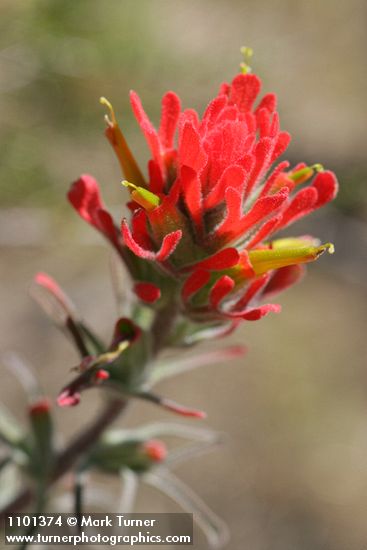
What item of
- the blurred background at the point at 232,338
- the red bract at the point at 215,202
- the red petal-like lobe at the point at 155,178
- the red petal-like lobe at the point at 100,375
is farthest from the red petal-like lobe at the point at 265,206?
the blurred background at the point at 232,338

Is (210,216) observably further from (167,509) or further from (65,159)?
(65,159)

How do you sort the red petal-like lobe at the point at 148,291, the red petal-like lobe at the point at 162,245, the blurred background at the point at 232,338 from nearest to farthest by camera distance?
the red petal-like lobe at the point at 162,245 < the red petal-like lobe at the point at 148,291 < the blurred background at the point at 232,338

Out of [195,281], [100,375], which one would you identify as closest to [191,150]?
[195,281]

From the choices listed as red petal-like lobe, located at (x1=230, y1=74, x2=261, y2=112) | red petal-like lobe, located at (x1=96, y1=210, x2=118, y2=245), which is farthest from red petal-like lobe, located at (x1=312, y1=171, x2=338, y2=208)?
red petal-like lobe, located at (x1=96, y1=210, x2=118, y2=245)

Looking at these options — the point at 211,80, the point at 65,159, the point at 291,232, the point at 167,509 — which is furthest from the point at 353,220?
the point at 167,509

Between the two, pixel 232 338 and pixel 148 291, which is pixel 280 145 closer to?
pixel 148 291

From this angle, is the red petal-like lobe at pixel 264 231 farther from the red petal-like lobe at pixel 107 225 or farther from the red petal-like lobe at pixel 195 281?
the red petal-like lobe at pixel 107 225
